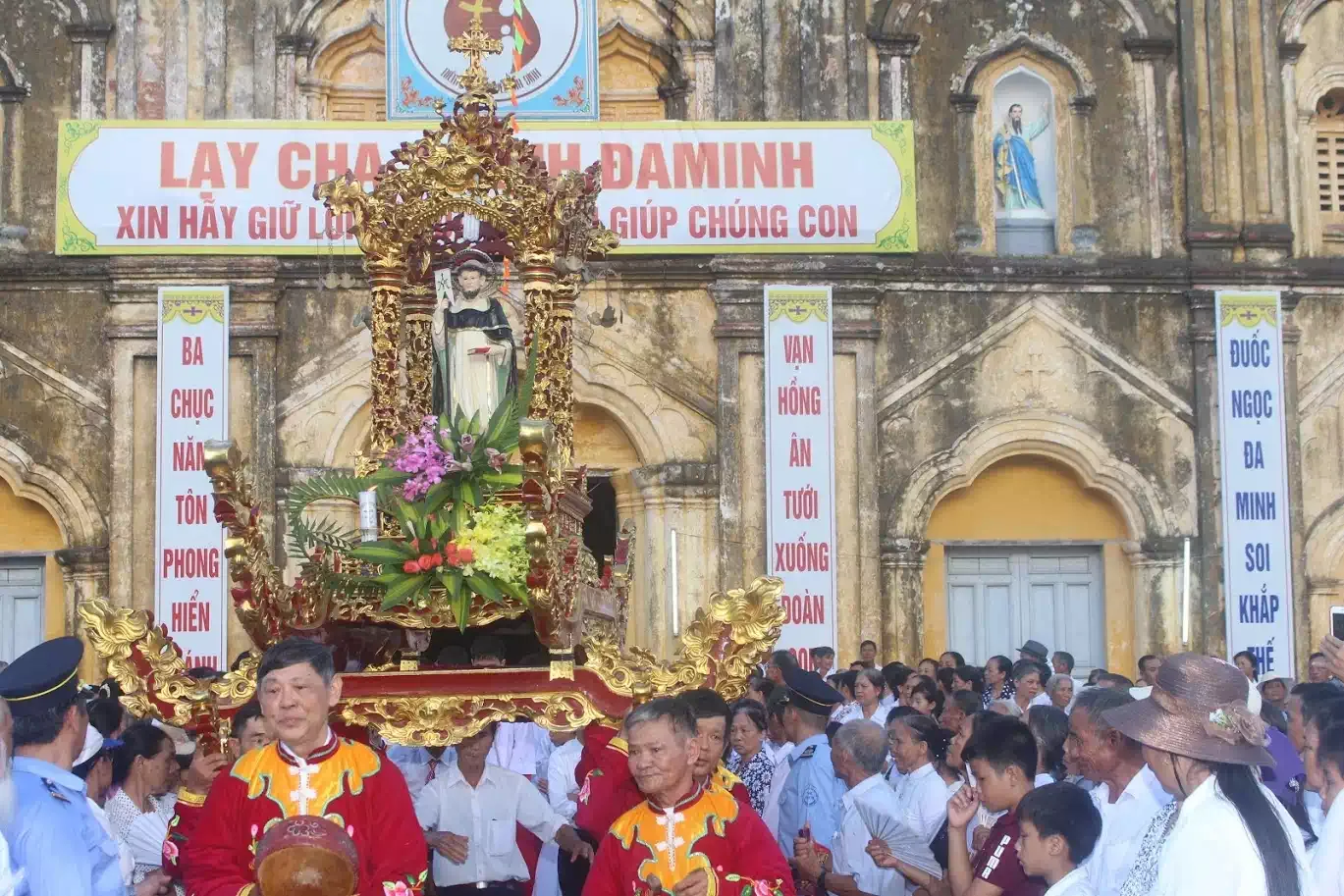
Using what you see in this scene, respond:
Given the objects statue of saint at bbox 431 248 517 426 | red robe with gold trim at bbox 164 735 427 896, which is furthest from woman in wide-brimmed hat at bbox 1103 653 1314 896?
statue of saint at bbox 431 248 517 426

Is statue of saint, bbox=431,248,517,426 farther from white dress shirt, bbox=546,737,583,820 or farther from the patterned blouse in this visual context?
the patterned blouse

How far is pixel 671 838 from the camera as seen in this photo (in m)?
6.16

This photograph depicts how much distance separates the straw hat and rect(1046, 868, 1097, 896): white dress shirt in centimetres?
74

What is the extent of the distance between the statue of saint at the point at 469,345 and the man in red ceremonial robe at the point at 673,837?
3419 mm

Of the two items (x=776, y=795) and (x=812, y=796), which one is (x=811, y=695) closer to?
(x=776, y=795)

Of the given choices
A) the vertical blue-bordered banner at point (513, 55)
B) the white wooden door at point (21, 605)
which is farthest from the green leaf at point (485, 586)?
the white wooden door at point (21, 605)

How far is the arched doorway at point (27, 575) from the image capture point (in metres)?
17.2

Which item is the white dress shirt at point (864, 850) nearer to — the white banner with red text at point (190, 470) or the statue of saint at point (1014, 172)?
the white banner with red text at point (190, 470)

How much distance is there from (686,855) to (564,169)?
11372 mm

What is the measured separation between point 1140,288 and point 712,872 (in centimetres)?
1275

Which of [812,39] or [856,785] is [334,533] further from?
[812,39]

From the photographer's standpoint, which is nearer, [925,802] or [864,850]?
[864,850]

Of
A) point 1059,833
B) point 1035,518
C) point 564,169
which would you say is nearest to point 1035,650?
point 1035,518

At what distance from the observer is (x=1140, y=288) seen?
696 inches
